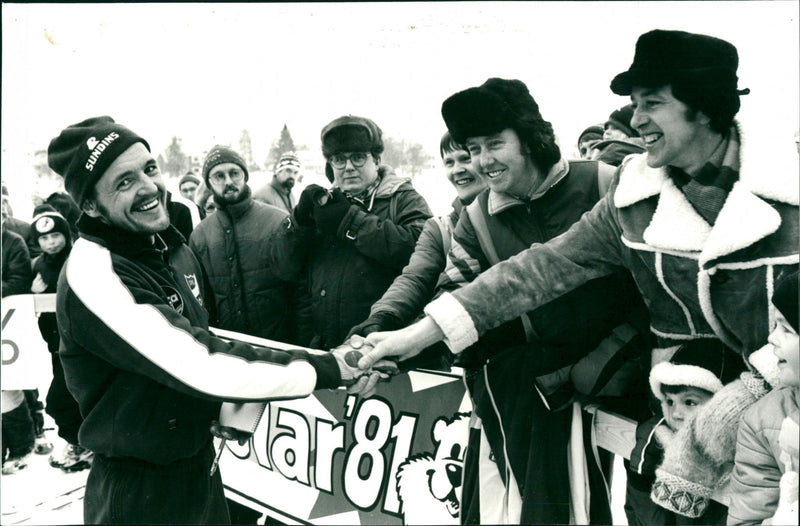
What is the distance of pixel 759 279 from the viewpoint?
1788mm

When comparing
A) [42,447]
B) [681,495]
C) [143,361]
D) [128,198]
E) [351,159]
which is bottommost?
[42,447]

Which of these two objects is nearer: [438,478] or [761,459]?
[761,459]

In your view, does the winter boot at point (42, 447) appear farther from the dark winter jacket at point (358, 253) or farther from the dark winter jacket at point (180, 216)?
the dark winter jacket at point (358, 253)

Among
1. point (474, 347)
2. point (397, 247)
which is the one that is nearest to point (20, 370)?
point (397, 247)

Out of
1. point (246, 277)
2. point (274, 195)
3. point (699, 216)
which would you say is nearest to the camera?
point (699, 216)

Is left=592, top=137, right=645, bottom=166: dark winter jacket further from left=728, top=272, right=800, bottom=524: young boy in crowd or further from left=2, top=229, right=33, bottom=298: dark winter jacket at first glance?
left=2, top=229, right=33, bottom=298: dark winter jacket

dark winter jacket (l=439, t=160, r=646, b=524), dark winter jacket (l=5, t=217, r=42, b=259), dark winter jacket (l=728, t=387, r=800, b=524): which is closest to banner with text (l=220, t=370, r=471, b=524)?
dark winter jacket (l=439, t=160, r=646, b=524)

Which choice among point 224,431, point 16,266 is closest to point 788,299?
point 224,431

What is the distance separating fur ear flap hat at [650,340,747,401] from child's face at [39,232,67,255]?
14.9 ft

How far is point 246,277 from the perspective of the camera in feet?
13.6

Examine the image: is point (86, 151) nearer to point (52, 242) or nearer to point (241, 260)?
point (241, 260)

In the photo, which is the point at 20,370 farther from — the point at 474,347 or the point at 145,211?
the point at 474,347

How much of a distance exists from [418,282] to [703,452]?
1283 millimetres

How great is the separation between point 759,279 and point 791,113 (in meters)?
0.77
